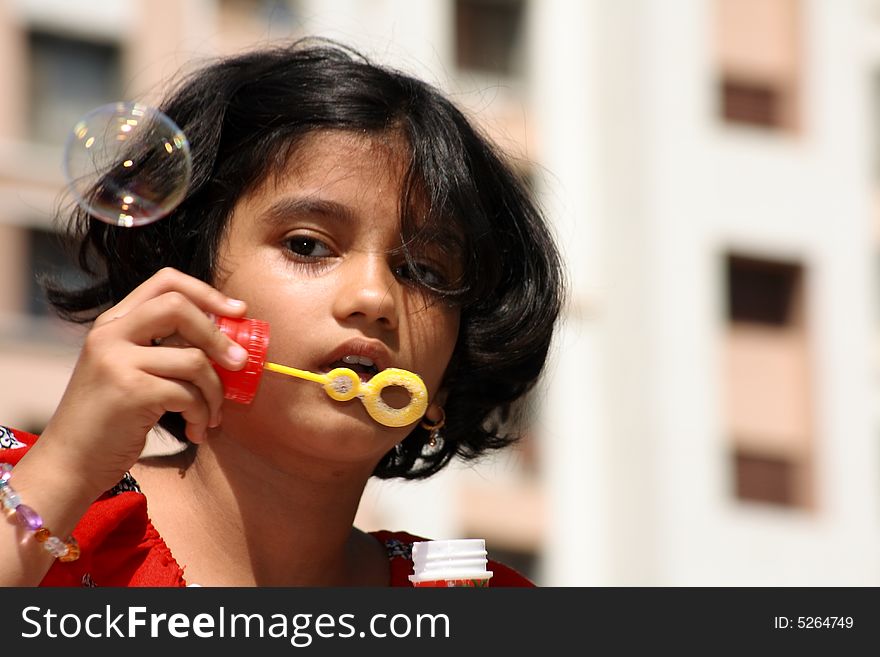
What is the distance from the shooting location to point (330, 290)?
1650mm

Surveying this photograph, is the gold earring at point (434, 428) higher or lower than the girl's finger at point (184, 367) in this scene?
higher

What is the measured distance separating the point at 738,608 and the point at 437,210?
579 millimetres

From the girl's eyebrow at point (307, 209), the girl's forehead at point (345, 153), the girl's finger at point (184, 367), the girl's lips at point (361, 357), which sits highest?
the girl's forehead at point (345, 153)

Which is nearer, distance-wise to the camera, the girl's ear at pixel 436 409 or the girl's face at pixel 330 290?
the girl's face at pixel 330 290

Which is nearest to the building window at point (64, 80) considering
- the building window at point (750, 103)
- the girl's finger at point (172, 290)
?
the building window at point (750, 103)

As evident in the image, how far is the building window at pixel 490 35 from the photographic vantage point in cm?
1108

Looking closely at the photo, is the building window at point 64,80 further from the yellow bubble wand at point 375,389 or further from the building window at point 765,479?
the yellow bubble wand at point 375,389

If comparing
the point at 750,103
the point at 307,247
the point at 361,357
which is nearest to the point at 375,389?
the point at 361,357

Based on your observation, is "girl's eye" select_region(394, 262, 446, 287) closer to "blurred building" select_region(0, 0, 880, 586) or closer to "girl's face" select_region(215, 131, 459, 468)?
"girl's face" select_region(215, 131, 459, 468)

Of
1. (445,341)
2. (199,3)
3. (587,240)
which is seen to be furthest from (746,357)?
(445,341)

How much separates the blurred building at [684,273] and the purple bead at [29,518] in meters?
8.52

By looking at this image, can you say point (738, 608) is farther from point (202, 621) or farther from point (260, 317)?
point (260, 317)

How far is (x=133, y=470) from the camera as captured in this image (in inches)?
72.2

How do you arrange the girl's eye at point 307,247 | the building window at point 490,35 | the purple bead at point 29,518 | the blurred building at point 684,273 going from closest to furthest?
the purple bead at point 29,518 → the girl's eye at point 307,247 → the blurred building at point 684,273 → the building window at point 490,35
